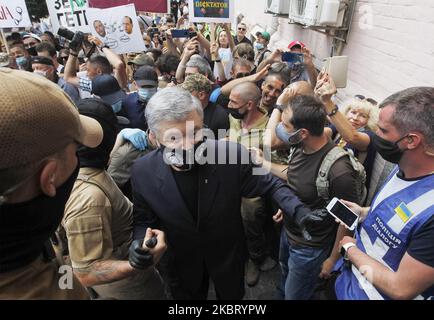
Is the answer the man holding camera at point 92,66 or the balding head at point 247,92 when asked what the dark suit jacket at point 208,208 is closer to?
the balding head at point 247,92

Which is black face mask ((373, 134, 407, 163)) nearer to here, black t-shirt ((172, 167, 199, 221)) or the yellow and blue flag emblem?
the yellow and blue flag emblem

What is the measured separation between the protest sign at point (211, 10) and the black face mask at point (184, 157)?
4122mm

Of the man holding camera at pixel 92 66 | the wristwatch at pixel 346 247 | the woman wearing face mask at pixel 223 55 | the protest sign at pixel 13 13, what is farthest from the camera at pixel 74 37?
the wristwatch at pixel 346 247

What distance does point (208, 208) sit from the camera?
179 centimetres

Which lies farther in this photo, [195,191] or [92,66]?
[92,66]

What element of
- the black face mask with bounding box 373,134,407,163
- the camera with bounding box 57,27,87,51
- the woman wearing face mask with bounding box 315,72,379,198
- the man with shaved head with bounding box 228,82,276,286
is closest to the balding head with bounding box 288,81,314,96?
Answer: the woman wearing face mask with bounding box 315,72,379,198

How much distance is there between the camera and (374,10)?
3.12 metres

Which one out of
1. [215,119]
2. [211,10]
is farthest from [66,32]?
[215,119]

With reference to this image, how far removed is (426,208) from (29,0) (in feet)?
70.7

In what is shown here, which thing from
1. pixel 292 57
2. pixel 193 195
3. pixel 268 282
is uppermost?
pixel 292 57

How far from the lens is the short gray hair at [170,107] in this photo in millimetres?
1660

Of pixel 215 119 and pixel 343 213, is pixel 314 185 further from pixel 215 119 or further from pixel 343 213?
pixel 215 119

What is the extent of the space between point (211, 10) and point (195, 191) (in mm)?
4340

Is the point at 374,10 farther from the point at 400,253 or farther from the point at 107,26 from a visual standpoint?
the point at 107,26
